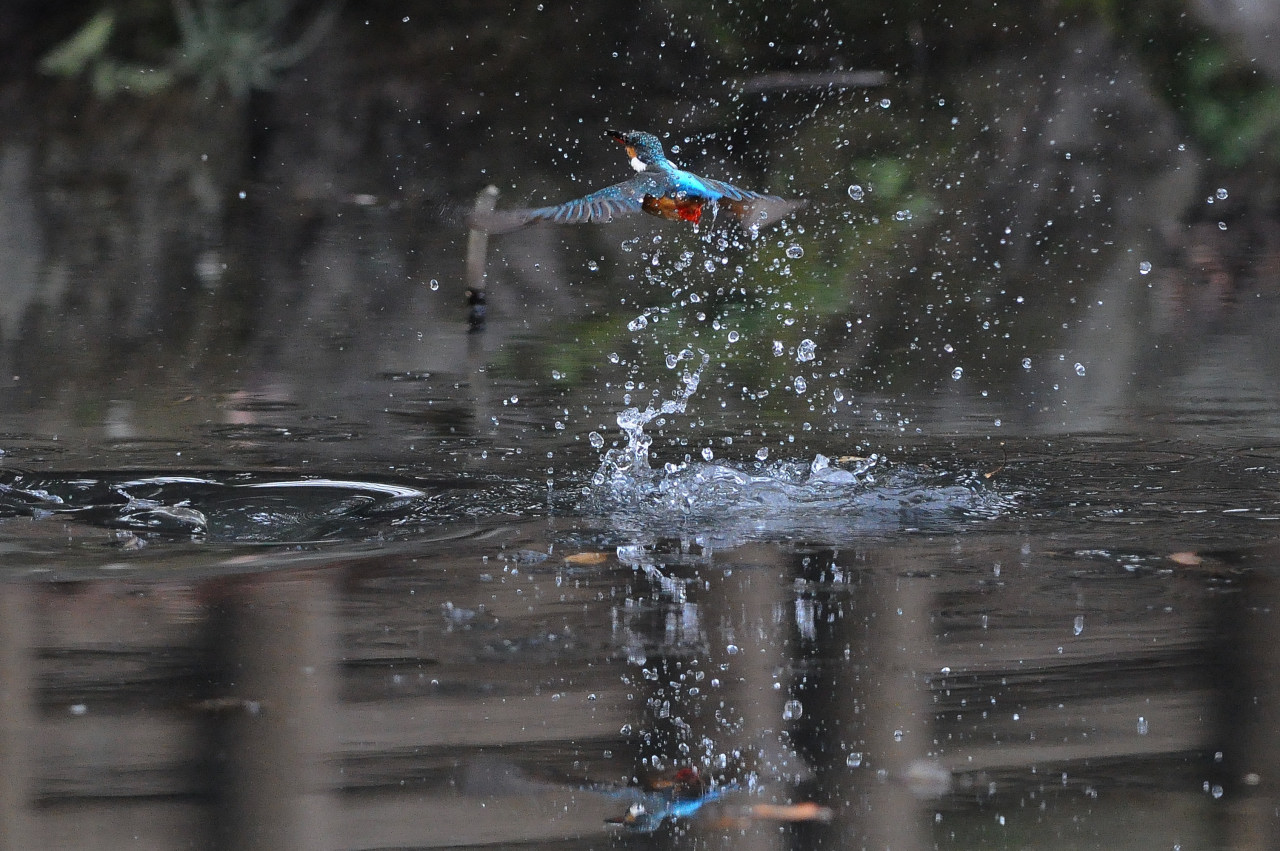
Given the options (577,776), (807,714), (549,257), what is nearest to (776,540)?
(807,714)

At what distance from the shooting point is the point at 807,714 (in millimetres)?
2830

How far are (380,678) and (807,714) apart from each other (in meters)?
0.70

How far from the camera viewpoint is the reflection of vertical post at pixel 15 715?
249cm

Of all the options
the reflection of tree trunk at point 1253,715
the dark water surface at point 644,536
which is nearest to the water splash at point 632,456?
the dark water surface at point 644,536

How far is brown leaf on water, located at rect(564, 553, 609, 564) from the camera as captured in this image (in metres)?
3.69

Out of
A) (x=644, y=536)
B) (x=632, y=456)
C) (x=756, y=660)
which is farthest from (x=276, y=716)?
(x=632, y=456)

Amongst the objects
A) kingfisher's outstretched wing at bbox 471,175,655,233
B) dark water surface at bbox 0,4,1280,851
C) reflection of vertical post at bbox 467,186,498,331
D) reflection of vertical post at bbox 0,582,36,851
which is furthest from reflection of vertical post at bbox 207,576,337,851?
reflection of vertical post at bbox 467,186,498,331

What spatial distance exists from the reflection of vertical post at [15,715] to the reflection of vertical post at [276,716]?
0.28m

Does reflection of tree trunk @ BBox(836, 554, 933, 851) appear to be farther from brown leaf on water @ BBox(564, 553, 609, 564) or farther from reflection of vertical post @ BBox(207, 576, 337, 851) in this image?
reflection of vertical post @ BBox(207, 576, 337, 851)

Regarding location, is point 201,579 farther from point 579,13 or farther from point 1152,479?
point 579,13

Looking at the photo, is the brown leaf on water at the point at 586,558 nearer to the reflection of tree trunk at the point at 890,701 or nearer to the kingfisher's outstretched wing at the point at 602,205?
the reflection of tree trunk at the point at 890,701

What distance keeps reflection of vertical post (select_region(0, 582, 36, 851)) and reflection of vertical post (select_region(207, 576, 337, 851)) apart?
28cm

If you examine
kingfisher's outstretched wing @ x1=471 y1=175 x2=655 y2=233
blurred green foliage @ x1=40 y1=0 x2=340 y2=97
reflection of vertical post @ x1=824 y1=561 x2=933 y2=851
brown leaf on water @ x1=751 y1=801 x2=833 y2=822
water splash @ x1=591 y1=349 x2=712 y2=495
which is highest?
blurred green foliage @ x1=40 y1=0 x2=340 y2=97

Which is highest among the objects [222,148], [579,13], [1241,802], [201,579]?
[579,13]
